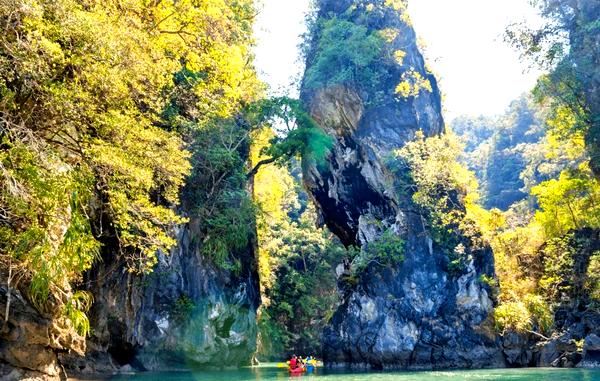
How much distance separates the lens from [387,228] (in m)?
24.0

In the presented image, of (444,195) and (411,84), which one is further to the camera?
(411,84)

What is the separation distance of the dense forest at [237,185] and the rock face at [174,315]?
0.09 m

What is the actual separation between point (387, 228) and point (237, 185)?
24.8 ft

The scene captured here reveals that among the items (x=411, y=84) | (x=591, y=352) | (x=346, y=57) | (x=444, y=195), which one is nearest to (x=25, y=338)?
(x=591, y=352)

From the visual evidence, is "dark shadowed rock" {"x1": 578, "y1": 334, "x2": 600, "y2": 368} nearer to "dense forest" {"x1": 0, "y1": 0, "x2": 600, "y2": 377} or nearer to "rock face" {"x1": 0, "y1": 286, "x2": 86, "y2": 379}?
"dense forest" {"x1": 0, "y1": 0, "x2": 600, "y2": 377}

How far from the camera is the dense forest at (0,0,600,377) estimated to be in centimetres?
780

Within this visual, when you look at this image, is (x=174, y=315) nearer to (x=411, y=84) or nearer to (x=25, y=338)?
(x=25, y=338)

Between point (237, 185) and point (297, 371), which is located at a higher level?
point (237, 185)

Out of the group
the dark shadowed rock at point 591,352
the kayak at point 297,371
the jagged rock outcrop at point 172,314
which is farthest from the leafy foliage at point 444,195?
the jagged rock outcrop at point 172,314

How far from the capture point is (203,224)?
20875 mm

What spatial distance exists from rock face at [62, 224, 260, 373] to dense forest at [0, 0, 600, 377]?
3.4 inches

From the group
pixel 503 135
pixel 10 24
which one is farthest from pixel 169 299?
pixel 503 135

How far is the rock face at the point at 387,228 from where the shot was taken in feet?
70.5

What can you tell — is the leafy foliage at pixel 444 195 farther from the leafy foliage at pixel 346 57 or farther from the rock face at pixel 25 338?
the rock face at pixel 25 338
